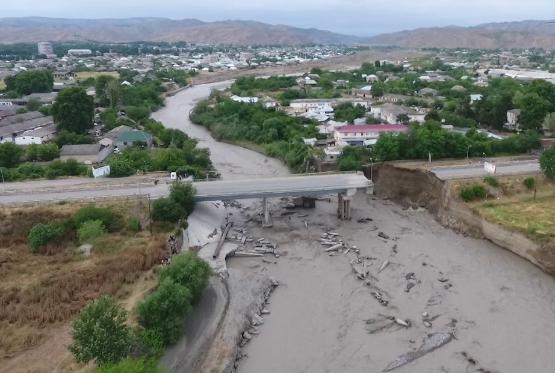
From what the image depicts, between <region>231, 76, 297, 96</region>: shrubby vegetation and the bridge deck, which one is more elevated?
<region>231, 76, 297, 96</region>: shrubby vegetation

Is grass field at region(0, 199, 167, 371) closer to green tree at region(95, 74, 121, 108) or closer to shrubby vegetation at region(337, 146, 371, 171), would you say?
shrubby vegetation at region(337, 146, 371, 171)

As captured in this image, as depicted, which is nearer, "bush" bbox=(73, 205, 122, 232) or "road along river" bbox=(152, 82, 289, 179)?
"bush" bbox=(73, 205, 122, 232)

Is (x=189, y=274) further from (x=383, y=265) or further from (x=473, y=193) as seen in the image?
(x=473, y=193)

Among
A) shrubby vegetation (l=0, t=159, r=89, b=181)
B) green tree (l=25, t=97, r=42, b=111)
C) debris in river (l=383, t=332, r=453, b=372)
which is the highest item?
green tree (l=25, t=97, r=42, b=111)

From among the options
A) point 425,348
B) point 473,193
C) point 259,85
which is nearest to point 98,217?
point 425,348

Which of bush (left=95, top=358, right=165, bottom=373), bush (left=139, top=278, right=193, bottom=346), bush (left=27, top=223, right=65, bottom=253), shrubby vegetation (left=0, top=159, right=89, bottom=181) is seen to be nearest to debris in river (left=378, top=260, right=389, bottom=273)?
bush (left=139, top=278, right=193, bottom=346)

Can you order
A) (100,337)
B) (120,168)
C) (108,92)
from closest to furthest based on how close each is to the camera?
(100,337), (120,168), (108,92)

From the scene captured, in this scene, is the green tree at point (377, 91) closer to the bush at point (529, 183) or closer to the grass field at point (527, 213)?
the bush at point (529, 183)

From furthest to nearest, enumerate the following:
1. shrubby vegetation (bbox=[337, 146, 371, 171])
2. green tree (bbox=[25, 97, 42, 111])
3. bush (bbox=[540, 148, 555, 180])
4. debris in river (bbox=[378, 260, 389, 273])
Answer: green tree (bbox=[25, 97, 42, 111]) → shrubby vegetation (bbox=[337, 146, 371, 171]) → bush (bbox=[540, 148, 555, 180]) → debris in river (bbox=[378, 260, 389, 273])
